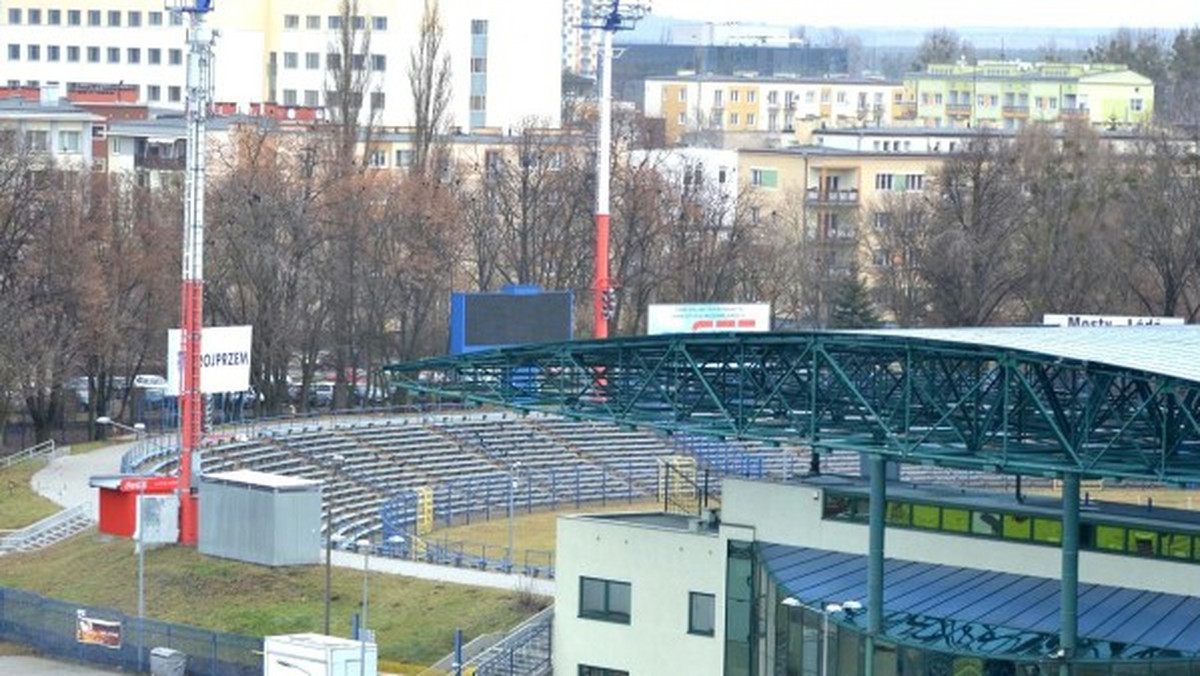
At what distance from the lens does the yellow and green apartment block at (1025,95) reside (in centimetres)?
18188

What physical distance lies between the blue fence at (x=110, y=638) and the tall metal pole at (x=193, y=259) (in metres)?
5.46

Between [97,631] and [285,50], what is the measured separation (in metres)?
85.1

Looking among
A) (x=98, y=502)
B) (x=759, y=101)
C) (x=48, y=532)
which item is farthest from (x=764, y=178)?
(x=48, y=532)

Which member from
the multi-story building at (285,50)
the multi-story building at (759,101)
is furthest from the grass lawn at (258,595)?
the multi-story building at (759,101)

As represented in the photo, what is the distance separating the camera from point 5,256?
89.1 metres

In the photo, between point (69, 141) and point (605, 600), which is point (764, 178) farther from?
point (605, 600)

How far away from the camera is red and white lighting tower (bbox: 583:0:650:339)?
Result: 82.8 m

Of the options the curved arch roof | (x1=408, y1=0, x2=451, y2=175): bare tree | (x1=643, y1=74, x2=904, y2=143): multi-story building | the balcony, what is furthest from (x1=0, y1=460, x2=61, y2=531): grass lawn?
(x1=643, y1=74, x2=904, y2=143): multi-story building

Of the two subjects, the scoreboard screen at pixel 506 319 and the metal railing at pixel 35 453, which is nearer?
the metal railing at pixel 35 453

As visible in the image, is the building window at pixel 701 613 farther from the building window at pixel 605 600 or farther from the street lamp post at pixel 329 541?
the street lamp post at pixel 329 541

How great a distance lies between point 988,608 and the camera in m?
49.1

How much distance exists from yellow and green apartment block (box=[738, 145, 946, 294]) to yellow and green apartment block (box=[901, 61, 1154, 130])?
128 feet

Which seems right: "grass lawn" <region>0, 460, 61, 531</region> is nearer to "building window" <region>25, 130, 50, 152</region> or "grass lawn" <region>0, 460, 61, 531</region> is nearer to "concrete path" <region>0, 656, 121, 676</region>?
"concrete path" <region>0, 656, 121, 676</region>

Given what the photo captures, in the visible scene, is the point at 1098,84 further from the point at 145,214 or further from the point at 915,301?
the point at 145,214
